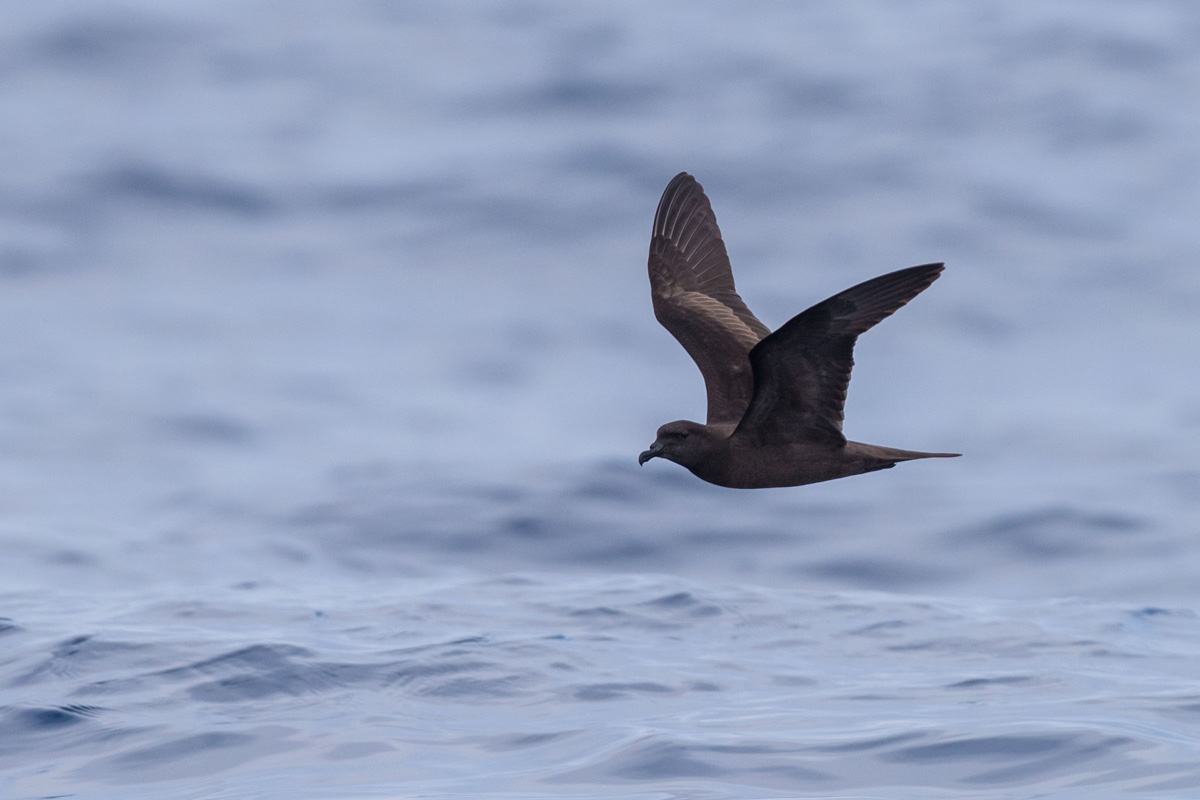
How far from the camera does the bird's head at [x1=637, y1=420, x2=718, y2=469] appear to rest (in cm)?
748

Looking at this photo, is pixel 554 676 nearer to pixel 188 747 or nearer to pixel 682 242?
pixel 188 747

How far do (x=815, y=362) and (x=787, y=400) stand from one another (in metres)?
0.24

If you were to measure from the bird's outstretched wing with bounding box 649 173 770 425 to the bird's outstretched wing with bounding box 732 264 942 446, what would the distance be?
2.35 feet

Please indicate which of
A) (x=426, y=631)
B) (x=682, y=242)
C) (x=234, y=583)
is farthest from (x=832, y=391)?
(x=234, y=583)

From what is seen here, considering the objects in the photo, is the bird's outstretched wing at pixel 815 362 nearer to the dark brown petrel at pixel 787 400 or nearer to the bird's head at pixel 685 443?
the dark brown petrel at pixel 787 400

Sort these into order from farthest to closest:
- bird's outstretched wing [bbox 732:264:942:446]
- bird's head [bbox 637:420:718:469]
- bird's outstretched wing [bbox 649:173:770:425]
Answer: bird's outstretched wing [bbox 649:173:770:425]
bird's head [bbox 637:420:718:469]
bird's outstretched wing [bbox 732:264:942:446]

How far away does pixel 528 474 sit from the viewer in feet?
49.5

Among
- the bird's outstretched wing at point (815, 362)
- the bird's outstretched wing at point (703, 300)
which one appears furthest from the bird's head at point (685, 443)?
the bird's outstretched wing at point (703, 300)

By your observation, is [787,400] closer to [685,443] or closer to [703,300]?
[685,443]

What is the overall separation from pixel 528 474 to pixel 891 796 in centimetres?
699

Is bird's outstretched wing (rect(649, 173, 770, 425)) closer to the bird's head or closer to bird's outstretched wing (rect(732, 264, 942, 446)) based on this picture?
the bird's head

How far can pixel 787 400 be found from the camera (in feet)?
23.8

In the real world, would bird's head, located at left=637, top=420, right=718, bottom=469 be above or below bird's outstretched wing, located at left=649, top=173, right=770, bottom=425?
below

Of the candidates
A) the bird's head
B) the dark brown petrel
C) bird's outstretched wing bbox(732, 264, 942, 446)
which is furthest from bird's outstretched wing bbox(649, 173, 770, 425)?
bird's outstretched wing bbox(732, 264, 942, 446)
